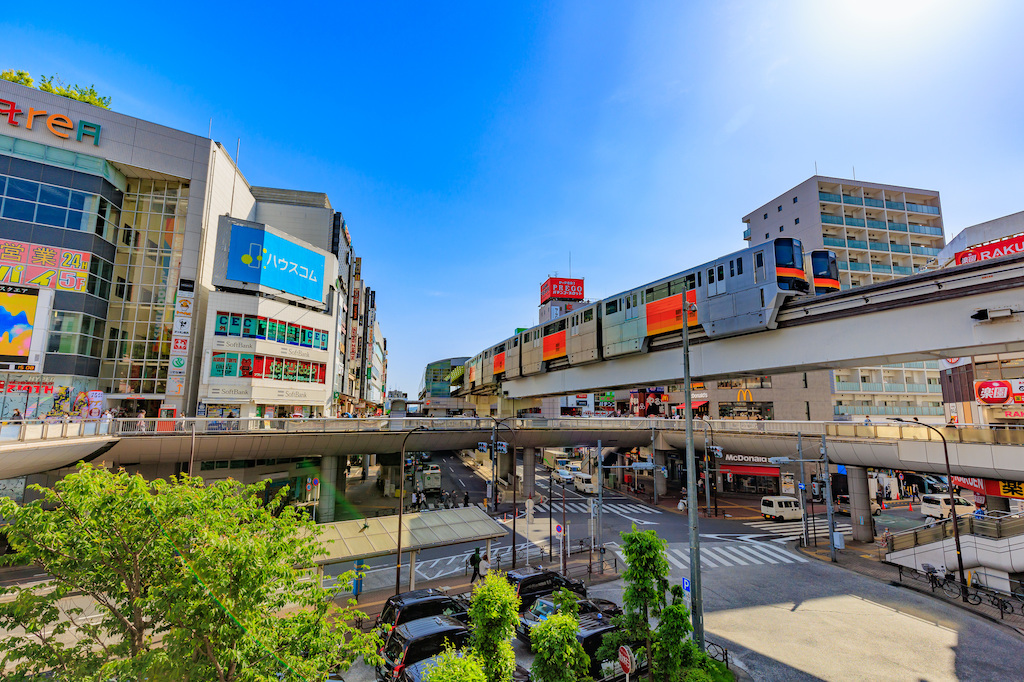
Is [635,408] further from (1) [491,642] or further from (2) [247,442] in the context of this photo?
(1) [491,642]

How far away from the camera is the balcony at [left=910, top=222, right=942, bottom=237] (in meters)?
58.0

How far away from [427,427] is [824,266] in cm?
2777

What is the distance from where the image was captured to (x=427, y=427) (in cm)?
3544

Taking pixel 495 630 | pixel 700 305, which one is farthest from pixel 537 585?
pixel 700 305

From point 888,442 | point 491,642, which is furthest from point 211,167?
point 888,442

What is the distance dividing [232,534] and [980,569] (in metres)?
33.6

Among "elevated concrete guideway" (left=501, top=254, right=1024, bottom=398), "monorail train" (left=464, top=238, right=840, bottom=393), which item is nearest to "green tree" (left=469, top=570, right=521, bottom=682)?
"monorail train" (left=464, top=238, right=840, bottom=393)

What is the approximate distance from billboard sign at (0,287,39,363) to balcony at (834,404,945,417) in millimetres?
70057

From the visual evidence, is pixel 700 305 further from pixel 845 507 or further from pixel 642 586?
pixel 845 507

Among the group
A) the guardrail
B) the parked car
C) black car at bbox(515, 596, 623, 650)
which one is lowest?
the parked car

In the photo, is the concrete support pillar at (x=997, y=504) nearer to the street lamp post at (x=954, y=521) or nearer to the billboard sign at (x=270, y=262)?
the street lamp post at (x=954, y=521)

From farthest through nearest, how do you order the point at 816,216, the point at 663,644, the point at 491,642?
the point at 816,216
the point at 663,644
the point at 491,642

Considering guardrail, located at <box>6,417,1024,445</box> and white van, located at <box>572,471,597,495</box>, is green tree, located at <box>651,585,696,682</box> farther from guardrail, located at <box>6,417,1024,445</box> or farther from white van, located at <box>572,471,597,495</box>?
white van, located at <box>572,471,597,495</box>

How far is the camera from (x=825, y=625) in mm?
17484
